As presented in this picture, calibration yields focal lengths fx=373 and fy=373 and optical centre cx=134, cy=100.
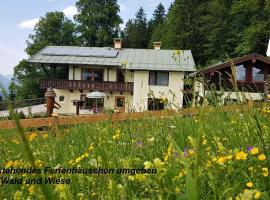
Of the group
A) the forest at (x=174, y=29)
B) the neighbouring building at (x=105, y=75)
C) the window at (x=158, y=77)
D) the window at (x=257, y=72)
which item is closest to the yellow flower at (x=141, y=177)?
the neighbouring building at (x=105, y=75)

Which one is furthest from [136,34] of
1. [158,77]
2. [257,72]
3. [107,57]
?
[257,72]

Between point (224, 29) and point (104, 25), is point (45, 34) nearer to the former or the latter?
point (104, 25)

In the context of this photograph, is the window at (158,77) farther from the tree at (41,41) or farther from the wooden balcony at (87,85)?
the tree at (41,41)

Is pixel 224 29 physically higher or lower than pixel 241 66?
higher

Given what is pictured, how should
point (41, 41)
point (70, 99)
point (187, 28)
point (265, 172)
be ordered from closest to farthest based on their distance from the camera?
point (265, 172), point (70, 99), point (41, 41), point (187, 28)

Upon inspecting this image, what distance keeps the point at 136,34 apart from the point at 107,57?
1741 inches

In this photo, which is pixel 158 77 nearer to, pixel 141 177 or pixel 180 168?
pixel 180 168

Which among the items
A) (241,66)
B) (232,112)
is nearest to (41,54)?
(241,66)

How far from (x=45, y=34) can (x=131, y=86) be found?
26905 mm

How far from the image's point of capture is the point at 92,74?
1348 inches

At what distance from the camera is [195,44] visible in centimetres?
5753

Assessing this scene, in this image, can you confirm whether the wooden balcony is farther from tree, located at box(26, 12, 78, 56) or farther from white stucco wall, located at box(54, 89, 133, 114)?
tree, located at box(26, 12, 78, 56)

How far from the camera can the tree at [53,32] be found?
179ft

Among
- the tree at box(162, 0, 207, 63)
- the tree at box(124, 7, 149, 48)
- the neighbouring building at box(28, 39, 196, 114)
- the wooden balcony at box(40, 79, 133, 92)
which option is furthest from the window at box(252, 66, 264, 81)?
the tree at box(124, 7, 149, 48)
